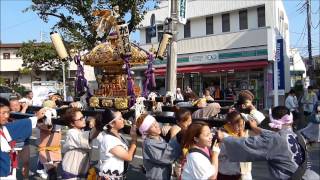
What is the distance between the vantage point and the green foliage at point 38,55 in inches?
1369

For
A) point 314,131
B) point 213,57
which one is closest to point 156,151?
point 314,131

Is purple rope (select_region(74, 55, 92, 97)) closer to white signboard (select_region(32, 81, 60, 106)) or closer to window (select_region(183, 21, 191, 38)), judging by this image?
white signboard (select_region(32, 81, 60, 106))

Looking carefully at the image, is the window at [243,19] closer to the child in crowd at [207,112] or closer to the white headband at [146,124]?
the child in crowd at [207,112]

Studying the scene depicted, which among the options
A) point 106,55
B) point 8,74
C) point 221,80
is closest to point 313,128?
point 106,55

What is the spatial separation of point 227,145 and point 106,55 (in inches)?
244

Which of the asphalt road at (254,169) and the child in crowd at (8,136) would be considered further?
the asphalt road at (254,169)

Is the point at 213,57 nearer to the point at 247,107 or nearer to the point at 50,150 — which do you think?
the point at 50,150

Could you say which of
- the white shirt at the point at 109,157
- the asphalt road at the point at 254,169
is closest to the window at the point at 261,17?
the asphalt road at the point at 254,169

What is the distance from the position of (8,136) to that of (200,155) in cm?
192

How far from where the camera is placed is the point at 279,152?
403 cm

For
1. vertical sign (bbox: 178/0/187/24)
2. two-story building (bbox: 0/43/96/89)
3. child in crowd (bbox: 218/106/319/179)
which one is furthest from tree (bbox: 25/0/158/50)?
two-story building (bbox: 0/43/96/89)

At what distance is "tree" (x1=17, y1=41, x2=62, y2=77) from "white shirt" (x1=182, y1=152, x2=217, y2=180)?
103ft

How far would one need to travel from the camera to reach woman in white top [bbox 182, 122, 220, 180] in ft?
12.2

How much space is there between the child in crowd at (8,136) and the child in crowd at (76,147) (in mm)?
847
